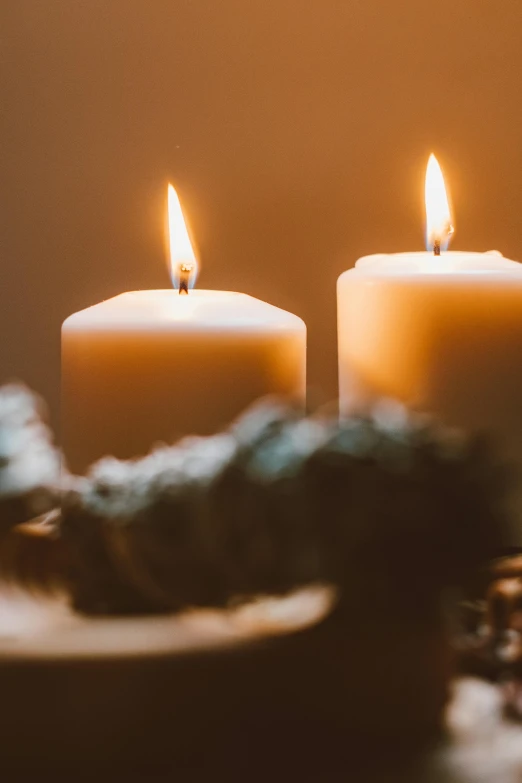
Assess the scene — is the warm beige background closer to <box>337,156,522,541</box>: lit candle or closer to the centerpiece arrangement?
<box>337,156,522,541</box>: lit candle

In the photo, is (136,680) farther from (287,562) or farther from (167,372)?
(167,372)

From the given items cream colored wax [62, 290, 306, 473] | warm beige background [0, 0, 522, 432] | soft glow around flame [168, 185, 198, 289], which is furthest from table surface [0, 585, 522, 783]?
warm beige background [0, 0, 522, 432]

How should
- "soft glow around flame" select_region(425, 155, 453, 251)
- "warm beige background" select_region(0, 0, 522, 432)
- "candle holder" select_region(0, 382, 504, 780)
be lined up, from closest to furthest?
"candle holder" select_region(0, 382, 504, 780) → "soft glow around flame" select_region(425, 155, 453, 251) → "warm beige background" select_region(0, 0, 522, 432)

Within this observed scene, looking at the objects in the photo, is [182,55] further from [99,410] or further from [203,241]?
[99,410]

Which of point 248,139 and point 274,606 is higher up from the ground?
point 248,139

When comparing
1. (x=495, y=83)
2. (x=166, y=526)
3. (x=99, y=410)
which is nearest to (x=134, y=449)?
(x=99, y=410)

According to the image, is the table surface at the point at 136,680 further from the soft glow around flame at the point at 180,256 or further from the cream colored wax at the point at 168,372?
the soft glow around flame at the point at 180,256

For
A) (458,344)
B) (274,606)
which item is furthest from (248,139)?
(274,606)
